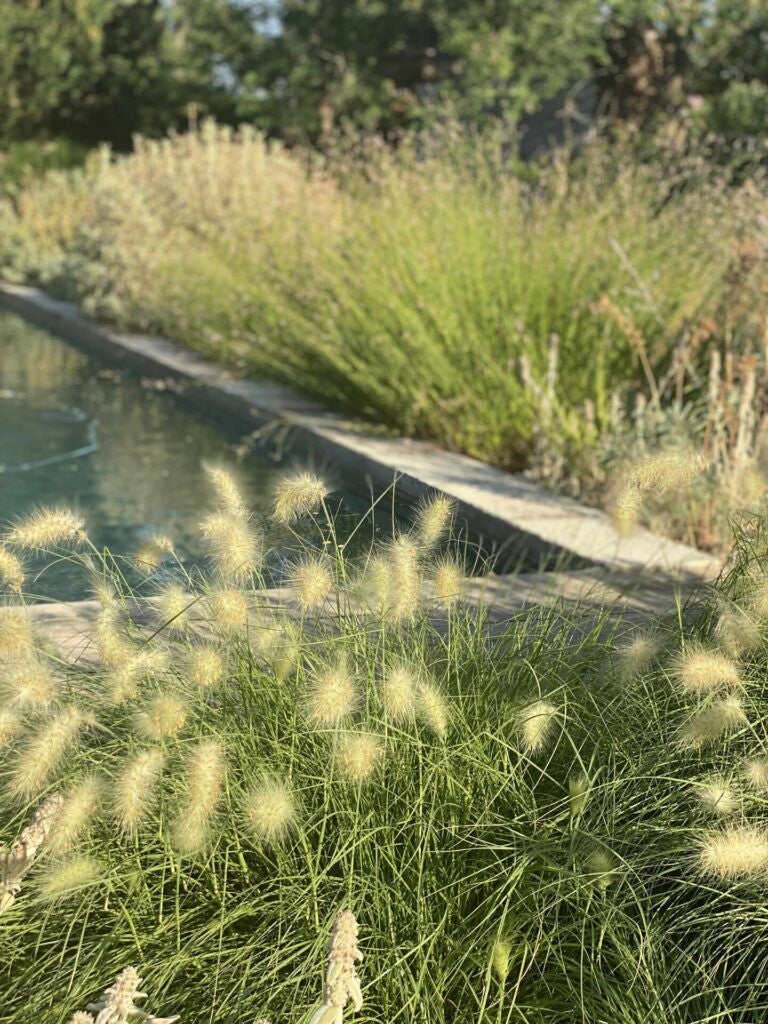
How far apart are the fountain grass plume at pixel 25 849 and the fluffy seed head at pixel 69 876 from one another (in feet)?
0.12

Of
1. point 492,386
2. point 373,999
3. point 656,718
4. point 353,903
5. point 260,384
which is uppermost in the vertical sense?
point 656,718

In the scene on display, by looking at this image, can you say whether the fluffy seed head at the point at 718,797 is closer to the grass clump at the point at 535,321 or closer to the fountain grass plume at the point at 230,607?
the fountain grass plume at the point at 230,607

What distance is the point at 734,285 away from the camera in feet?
21.1

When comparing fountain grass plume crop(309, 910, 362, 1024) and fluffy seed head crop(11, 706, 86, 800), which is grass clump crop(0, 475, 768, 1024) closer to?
fluffy seed head crop(11, 706, 86, 800)

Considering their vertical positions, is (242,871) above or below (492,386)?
above

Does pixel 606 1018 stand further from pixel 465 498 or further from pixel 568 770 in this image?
pixel 465 498

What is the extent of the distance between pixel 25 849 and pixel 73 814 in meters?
0.17

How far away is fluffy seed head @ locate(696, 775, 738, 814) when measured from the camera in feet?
6.26

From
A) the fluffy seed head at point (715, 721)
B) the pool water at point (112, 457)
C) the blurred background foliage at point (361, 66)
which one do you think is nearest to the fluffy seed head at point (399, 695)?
the fluffy seed head at point (715, 721)

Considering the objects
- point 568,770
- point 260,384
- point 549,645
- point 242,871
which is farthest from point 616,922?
point 260,384

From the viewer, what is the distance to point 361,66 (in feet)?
68.8

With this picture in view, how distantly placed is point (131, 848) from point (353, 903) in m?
0.41

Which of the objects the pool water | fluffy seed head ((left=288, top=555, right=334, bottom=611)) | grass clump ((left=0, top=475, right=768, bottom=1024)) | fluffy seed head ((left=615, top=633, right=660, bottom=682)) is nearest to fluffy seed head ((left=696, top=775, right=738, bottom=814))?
grass clump ((left=0, top=475, right=768, bottom=1024))

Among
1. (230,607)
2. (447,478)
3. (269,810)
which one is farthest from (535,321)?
(269,810)
